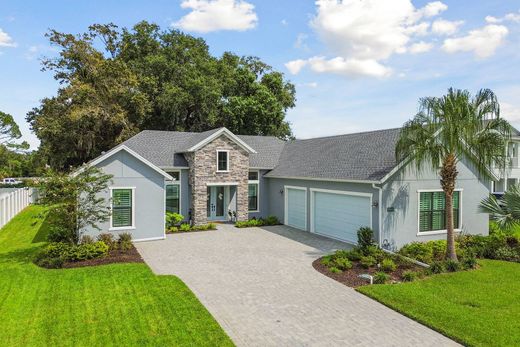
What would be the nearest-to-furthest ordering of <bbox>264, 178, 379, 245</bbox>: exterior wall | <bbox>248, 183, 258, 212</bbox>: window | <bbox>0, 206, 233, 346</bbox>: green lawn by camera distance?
<bbox>0, 206, 233, 346</bbox>: green lawn < <bbox>264, 178, 379, 245</bbox>: exterior wall < <bbox>248, 183, 258, 212</bbox>: window

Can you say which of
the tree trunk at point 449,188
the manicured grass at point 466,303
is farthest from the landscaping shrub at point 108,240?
the tree trunk at point 449,188

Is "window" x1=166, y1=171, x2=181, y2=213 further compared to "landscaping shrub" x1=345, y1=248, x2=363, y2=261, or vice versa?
"window" x1=166, y1=171, x2=181, y2=213

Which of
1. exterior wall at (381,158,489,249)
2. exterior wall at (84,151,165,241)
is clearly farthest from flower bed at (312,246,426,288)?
exterior wall at (84,151,165,241)

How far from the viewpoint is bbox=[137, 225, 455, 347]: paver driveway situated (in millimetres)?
7570

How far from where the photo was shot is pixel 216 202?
2319 centimetres

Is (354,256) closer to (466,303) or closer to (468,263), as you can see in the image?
(468,263)

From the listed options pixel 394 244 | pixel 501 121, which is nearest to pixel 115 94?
pixel 394 244

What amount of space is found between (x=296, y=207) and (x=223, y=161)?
522cm

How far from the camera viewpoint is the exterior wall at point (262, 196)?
23.5m

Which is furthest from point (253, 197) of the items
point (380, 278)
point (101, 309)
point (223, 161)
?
point (101, 309)

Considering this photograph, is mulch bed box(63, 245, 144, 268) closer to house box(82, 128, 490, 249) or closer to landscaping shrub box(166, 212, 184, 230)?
house box(82, 128, 490, 249)

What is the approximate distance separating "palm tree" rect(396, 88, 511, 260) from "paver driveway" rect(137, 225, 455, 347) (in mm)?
5598

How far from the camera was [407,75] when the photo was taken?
17266mm

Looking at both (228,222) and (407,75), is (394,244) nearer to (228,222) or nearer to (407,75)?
(407,75)
